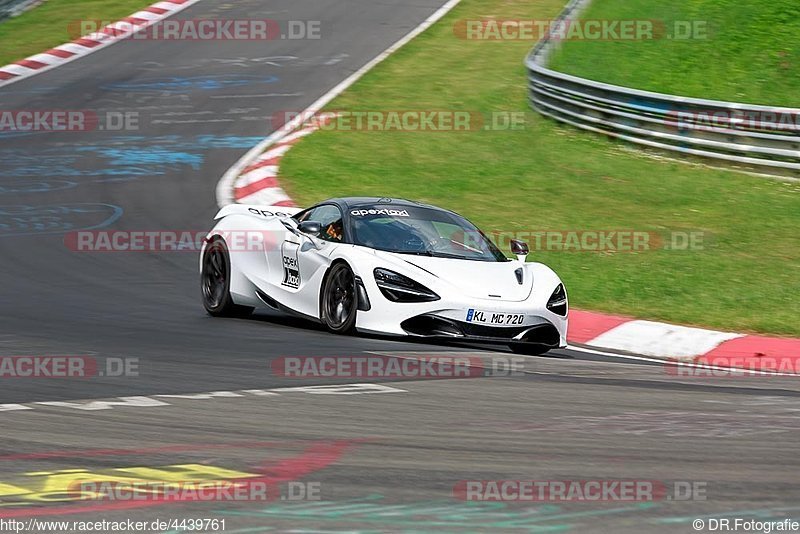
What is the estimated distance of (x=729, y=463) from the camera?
20.4 ft

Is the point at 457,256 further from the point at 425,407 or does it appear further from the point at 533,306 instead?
the point at 425,407

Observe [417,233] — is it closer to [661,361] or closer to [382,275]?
[382,275]

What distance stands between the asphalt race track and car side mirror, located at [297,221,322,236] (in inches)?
31.0

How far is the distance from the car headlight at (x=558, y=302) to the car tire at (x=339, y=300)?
4.88ft

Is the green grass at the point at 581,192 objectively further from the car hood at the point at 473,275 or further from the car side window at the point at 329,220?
the car side window at the point at 329,220

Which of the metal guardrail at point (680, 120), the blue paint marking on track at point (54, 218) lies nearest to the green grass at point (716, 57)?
the metal guardrail at point (680, 120)

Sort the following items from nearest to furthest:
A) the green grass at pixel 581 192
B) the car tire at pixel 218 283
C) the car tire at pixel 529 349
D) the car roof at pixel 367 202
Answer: the car tire at pixel 529 349 < the car roof at pixel 367 202 < the car tire at pixel 218 283 < the green grass at pixel 581 192

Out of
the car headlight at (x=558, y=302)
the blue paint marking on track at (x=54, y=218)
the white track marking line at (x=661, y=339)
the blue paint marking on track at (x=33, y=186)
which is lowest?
the blue paint marking on track at (x=33, y=186)

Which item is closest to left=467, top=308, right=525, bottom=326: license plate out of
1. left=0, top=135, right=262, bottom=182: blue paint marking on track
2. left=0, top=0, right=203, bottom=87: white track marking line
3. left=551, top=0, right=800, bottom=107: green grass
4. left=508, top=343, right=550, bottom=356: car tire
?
left=508, top=343, right=550, bottom=356: car tire

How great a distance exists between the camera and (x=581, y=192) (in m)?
18.6

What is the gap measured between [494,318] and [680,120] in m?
10.9

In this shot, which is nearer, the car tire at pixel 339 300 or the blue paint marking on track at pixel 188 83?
the car tire at pixel 339 300

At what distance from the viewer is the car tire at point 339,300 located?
1073cm

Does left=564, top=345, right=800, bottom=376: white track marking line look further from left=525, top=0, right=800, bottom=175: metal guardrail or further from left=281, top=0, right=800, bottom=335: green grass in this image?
left=525, top=0, right=800, bottom=175: metal guardrail
